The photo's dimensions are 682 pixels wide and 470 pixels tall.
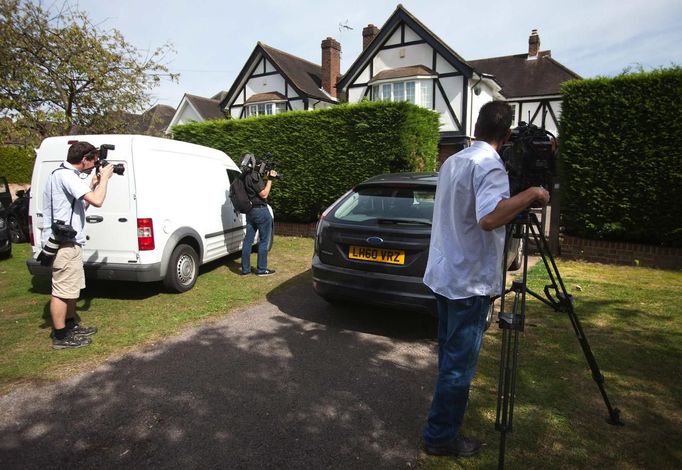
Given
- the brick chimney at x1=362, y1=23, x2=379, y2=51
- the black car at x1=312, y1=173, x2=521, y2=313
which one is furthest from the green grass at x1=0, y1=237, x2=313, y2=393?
the brick chimney at x1=362, y1=23, x2=379, y2=51

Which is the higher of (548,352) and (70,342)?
(70,342)

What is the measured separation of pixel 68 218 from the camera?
162 inches

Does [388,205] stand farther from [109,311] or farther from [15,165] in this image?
[15,165]

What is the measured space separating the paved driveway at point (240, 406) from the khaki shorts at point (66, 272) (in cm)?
88

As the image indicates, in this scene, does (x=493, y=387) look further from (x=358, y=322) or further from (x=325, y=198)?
(x=325, y=198)

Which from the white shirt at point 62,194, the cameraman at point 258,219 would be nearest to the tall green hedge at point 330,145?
the cameraman at point 258,219

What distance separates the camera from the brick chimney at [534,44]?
89.0 feet

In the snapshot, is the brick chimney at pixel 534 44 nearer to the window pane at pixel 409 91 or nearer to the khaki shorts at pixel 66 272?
the window pane at pixel 409 91

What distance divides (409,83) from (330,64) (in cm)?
661

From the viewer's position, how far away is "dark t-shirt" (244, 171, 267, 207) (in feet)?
22.8

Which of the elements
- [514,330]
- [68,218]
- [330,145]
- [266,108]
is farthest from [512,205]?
[266,108]

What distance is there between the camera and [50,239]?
408 centimetres

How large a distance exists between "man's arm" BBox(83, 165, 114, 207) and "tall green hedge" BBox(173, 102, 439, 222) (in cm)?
670

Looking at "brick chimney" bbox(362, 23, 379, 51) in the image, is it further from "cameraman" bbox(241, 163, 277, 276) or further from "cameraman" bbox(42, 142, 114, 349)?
"cameraman" bbox(42, 142, 114, 349)
